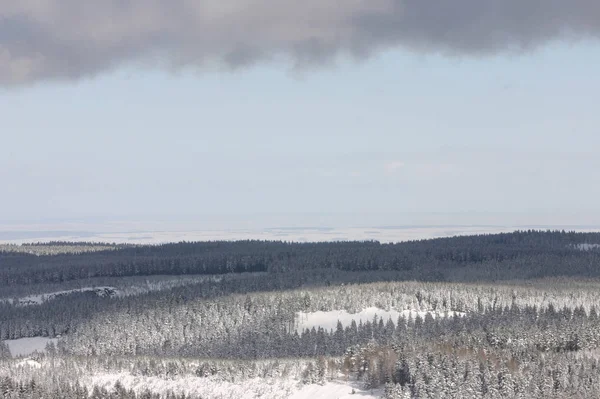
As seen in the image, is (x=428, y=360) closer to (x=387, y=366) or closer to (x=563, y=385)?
(x=387, y=366)

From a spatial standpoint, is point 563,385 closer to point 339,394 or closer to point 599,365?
point 599,365

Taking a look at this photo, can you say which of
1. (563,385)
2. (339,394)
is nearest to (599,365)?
(563,385)

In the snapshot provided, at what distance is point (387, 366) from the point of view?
197875 mm

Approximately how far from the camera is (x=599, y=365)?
189750 millimetres

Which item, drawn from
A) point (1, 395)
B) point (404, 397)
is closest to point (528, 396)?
point (404, 397)

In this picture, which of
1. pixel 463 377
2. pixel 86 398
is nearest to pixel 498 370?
pixel 463 377

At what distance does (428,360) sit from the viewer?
632 feet

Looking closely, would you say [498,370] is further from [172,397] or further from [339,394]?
[172,397]

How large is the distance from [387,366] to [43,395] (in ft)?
169

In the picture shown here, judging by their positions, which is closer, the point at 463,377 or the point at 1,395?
the point at 463,377

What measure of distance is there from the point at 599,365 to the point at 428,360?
24234 millimetres

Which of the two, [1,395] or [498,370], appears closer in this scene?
[498,370]

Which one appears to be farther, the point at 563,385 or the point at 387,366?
the point at 387,366

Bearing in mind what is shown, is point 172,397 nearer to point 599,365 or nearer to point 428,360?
point 428,360
